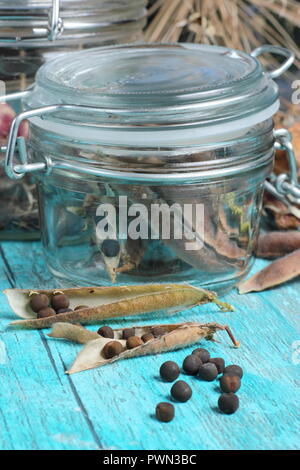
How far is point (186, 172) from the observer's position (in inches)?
61.1

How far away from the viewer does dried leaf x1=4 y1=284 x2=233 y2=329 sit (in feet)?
5.13

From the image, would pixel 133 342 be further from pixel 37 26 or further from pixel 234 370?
pixel 37 26

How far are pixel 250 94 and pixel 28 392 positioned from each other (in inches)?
26.3

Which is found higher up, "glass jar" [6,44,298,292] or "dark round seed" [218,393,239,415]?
"glass jar" [6,44,298,292]

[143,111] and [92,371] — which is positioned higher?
[143,111]

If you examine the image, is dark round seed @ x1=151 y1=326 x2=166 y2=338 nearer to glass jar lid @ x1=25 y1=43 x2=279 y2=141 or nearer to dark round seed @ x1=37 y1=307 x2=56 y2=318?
dark round seed @ x1=37 y1=307 x2=56 y2=318

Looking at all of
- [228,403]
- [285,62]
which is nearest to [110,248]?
[228,403]

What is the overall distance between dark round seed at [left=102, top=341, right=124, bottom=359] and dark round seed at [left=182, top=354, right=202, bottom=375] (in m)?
0.11

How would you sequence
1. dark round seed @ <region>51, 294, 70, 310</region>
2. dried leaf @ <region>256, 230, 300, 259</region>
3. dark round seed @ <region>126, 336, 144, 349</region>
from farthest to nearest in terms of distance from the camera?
dried leaf @ <region>256, 230, 300, 259</region>, dark round seed @ <region>51, 294, 70, 310</region>, dark round seed @ <region>126, 336, 144, 349</region>

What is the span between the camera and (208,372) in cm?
141

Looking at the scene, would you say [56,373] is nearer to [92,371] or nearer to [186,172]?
[92,371]

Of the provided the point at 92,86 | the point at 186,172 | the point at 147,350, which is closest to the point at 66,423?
the point at 147,350

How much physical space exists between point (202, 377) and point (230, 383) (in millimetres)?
64

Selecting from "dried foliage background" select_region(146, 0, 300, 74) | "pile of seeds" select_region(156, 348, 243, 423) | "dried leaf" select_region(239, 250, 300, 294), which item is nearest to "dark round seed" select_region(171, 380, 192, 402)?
"pile of seeds" select_region(156, 348, 243, 423)
